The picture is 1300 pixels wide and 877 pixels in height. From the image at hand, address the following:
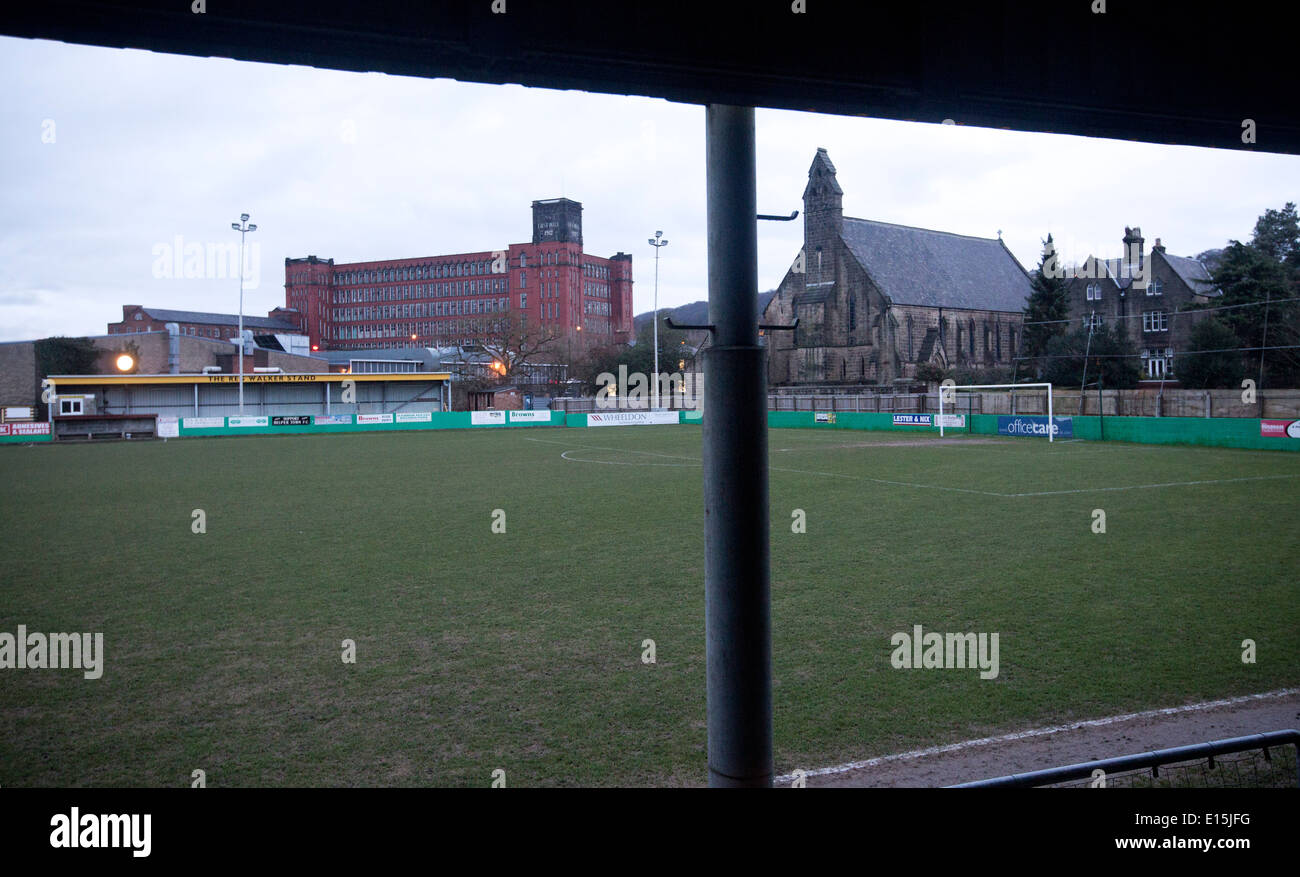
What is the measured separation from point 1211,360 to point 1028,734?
40.9 m

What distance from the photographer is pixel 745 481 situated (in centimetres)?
398

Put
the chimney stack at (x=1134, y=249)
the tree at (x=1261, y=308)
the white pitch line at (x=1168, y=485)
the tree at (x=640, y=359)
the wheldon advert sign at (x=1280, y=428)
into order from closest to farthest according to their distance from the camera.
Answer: the white pitch line at (x=1168, y=485), the wheldon advert sign at (x=1280, y=428), the tree at (x=1261, y=308), the chimney stack at (x=1134, y=249), the tree at (x=640, y=359)

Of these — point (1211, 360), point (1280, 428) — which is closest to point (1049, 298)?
point (1211, 360)

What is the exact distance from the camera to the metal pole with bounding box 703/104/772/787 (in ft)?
12.9

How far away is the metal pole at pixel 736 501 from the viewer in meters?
3.93

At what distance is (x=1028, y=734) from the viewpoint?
6.71 metres

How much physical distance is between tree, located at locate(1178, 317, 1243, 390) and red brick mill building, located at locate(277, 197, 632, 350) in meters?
91.9

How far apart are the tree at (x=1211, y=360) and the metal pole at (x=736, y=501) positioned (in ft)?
139

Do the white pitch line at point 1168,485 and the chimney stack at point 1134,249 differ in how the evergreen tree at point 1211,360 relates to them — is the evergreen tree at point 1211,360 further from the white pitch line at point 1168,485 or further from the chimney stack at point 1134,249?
the chimney stack at point 1134,249

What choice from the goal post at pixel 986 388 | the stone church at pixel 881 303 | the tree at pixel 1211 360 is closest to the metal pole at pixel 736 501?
the goal post at pixel 986 388

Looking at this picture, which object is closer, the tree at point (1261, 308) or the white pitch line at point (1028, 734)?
the white pitch line at point (1028, 734)

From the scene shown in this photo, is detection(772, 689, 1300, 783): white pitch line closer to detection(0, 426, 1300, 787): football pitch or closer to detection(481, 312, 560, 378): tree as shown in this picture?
detection(0, 426, 1300, 787): football pitch

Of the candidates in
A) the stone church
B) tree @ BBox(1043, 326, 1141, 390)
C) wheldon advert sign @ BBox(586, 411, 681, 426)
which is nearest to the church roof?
the stone church
